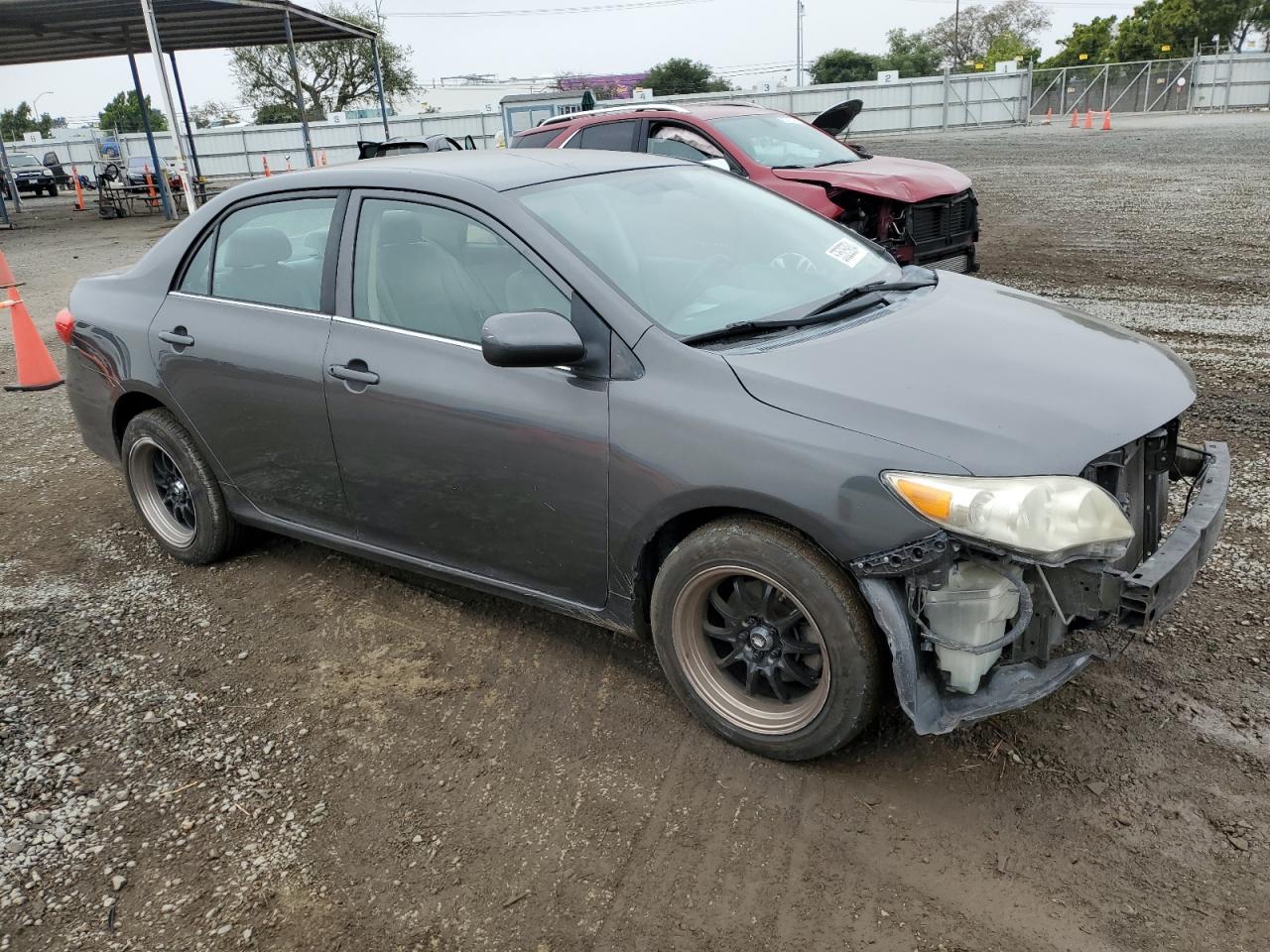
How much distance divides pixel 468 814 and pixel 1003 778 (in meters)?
1.51

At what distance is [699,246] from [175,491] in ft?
8.93

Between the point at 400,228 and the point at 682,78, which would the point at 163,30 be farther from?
the point at 682,78

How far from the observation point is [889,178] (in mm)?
7930

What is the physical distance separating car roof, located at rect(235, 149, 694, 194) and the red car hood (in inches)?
173

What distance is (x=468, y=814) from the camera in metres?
2.74

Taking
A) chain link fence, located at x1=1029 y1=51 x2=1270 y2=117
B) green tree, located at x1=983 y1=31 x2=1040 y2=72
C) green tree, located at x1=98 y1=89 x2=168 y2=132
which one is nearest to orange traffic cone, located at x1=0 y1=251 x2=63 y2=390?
chain link fence, located at x1=1029 y1=51 x2=1270 y2=117

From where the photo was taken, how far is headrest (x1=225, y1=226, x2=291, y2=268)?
3.83 meters

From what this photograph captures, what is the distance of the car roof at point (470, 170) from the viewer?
336cm

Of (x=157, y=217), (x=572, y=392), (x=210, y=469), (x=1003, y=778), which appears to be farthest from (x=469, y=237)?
(x=157, y=217)

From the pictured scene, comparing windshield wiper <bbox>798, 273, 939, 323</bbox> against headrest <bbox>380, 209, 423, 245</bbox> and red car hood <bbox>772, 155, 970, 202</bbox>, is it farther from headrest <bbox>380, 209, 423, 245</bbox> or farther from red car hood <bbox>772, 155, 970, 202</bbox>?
red car hood <bbox>772, 155, 970, 202</bbox>

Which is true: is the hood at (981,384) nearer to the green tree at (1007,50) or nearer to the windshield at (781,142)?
the windshield at (781,142)

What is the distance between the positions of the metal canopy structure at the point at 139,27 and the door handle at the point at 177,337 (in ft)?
56.2

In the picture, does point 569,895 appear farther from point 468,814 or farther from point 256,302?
point 256,302

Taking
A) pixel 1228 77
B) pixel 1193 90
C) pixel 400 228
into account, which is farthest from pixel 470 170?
pixel 1193 90
